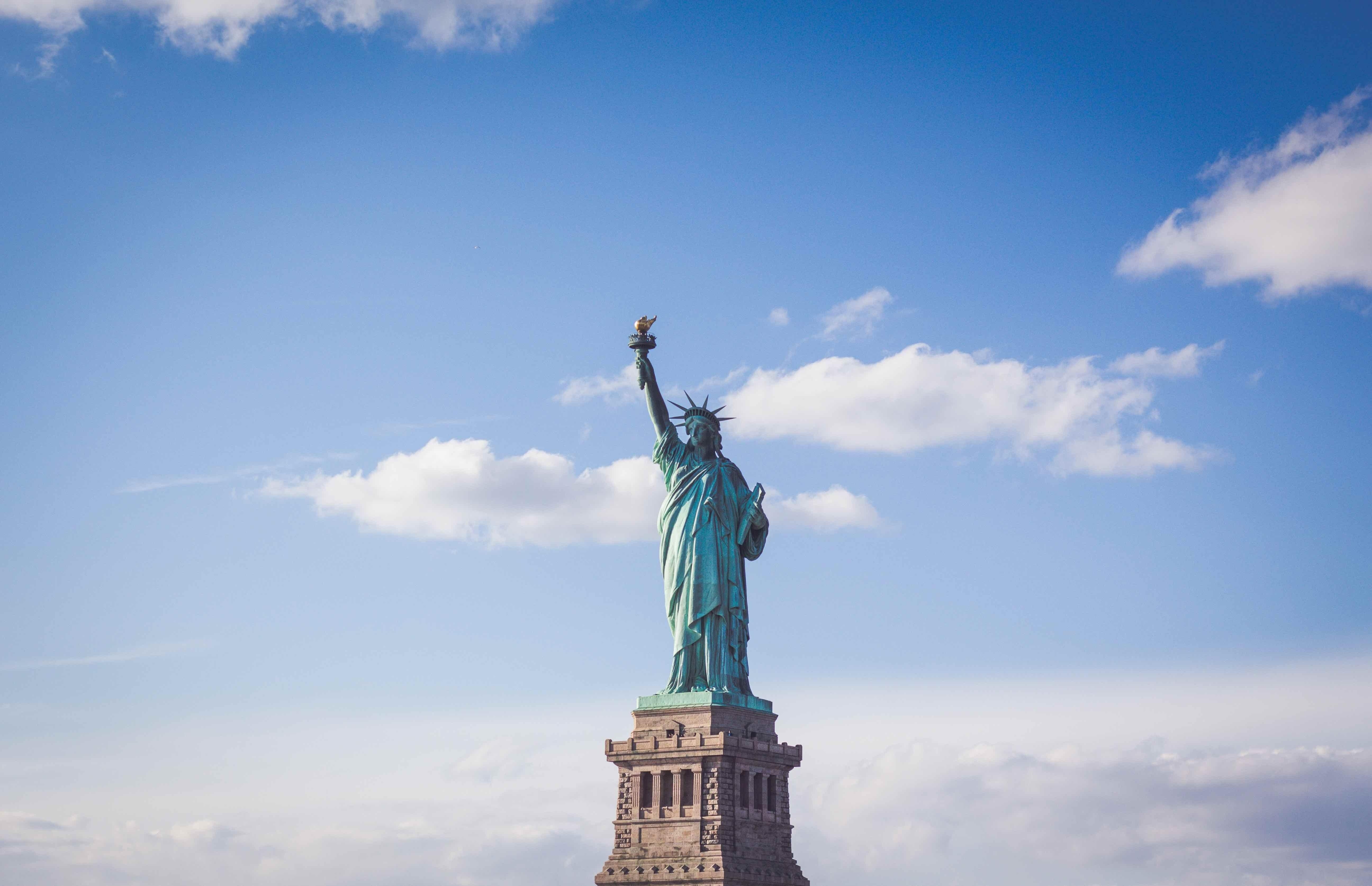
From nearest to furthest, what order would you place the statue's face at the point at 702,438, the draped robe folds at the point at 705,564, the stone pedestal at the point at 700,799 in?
1. the stone pedestal at the point at 700,799
2. the draped robe folds at the point at 705,564
3. the statue's face at the point at 702,438

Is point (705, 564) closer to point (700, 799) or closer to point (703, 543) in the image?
point (703, 543)

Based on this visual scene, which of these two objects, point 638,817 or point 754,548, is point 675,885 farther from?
point 754,548

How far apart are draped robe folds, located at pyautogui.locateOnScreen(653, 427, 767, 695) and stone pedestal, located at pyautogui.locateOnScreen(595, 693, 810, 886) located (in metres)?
1.07

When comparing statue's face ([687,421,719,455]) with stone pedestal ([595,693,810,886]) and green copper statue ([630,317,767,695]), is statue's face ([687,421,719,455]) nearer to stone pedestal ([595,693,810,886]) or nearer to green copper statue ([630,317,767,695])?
green copper statue ([630,317,767,695])

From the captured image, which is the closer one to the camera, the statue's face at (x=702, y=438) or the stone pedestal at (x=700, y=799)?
the stone pedestal at (x=700, y=799)

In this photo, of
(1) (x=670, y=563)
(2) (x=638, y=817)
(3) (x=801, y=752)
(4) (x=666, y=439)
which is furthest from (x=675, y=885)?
(4) (x=666, y=439)

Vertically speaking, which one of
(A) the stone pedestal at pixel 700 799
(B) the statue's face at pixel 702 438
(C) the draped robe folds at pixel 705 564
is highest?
(B) the statue's face at pixel 702 438

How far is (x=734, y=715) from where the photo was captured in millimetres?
56000

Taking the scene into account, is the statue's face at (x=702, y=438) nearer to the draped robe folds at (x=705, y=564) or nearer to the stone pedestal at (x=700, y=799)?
the draped robe folds at (x=705, y=564)

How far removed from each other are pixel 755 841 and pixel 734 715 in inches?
154

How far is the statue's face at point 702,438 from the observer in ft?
194

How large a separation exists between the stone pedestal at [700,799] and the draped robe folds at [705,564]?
1074 mm

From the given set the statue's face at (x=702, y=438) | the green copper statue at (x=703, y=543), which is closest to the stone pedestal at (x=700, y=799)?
the green copper statue at (x=703, y=543)

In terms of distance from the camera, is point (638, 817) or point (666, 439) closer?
point (638, 817)
